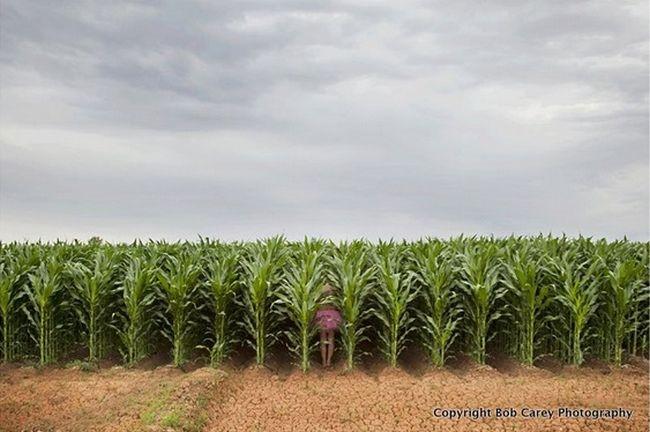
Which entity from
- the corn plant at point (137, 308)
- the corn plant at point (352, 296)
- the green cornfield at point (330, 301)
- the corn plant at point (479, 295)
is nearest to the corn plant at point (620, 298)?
the green cornfield at point (330, 301)

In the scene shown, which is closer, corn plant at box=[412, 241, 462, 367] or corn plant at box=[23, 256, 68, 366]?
corn plant at box=[412, 241, 462, 367]

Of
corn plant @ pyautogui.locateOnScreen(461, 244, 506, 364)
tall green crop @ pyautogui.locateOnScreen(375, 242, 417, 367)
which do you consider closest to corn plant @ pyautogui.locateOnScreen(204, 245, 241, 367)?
tall green crop @ pyautogui.locateOnScreen(375, 242, 417, 367)

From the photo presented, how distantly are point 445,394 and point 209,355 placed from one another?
335cm

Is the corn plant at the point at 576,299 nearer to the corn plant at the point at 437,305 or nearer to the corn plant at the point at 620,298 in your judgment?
the corn plant at the point at 620,298

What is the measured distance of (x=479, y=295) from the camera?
7859mm

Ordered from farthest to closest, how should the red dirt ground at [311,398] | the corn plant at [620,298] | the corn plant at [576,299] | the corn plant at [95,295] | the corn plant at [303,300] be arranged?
the corn plant at [95,295] < the corn plant at [620,298] < the corn plant at [576,299] < the corn plant at [303,300] < the red dirt ground at [311,398]

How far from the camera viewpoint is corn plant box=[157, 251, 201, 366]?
8.05m

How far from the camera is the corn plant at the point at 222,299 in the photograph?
802 centimetres

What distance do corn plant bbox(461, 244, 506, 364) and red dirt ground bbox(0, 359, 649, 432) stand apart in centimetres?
35

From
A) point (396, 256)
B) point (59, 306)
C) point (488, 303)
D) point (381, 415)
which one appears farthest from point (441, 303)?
point (59, 306)

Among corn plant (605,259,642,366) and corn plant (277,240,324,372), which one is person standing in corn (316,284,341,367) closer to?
corn plant (277,240,324,372)

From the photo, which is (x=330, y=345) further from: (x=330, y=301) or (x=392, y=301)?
(x=392, y=301)

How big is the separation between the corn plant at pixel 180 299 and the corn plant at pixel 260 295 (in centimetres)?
65

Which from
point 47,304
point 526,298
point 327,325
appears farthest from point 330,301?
point 47,304
